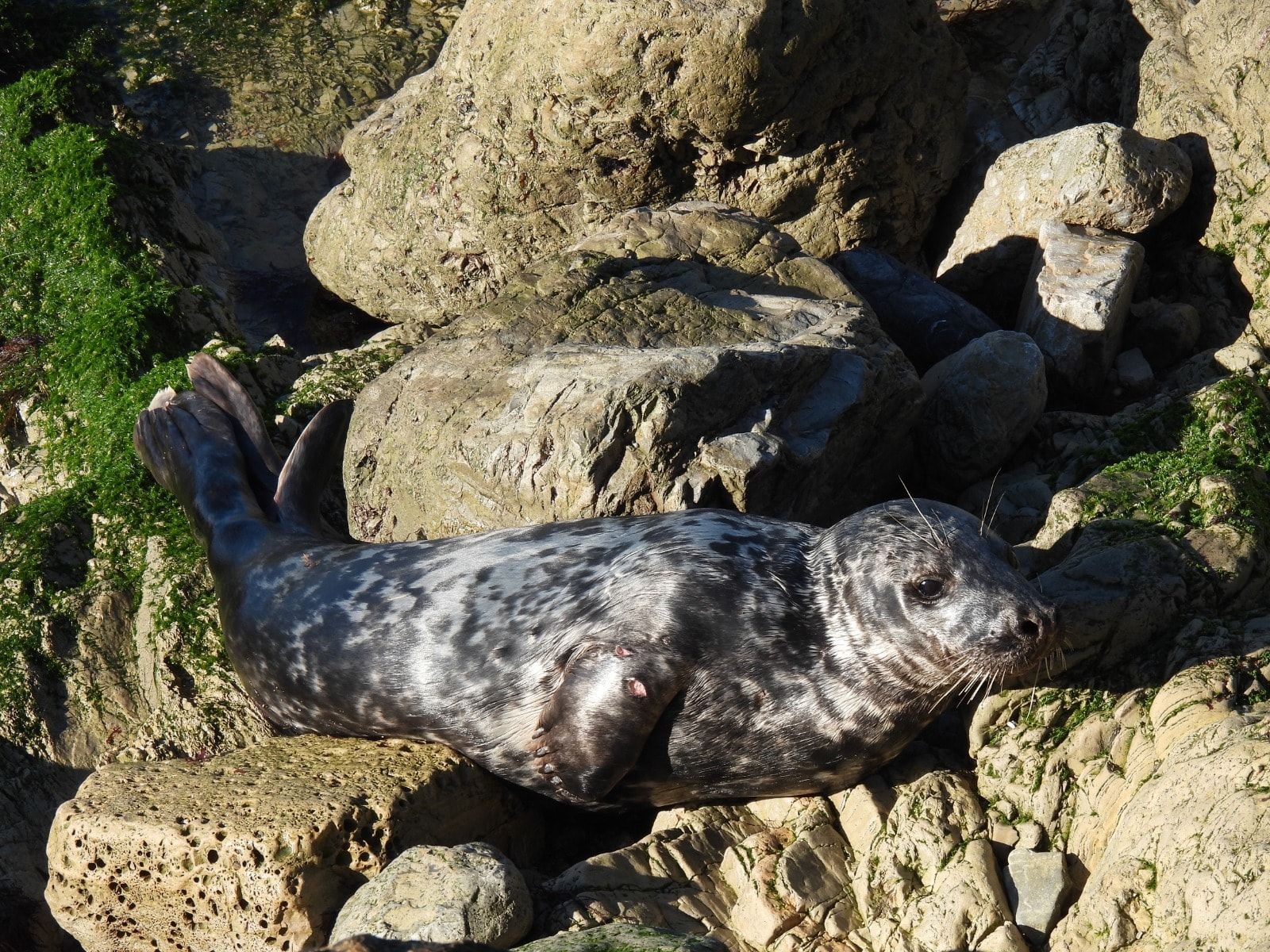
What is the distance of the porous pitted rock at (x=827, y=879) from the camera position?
381cm

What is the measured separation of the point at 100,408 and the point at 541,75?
2.78 metres

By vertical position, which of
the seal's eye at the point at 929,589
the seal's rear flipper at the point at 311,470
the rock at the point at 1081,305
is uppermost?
the seal's rear flipper at the point at 311,470

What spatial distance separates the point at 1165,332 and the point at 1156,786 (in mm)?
3154

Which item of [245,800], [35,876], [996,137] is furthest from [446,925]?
[996,137]

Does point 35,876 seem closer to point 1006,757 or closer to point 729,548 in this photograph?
point 729,548

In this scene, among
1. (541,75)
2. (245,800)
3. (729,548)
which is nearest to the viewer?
(245,800)

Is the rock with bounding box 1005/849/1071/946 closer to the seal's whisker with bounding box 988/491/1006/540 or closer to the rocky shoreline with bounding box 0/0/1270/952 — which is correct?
the rocky shoreline with bounding box 0/0/1270/952

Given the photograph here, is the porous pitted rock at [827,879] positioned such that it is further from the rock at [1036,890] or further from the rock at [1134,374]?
the rock at [1134,374]

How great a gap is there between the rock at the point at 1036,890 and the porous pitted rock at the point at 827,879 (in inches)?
2.0

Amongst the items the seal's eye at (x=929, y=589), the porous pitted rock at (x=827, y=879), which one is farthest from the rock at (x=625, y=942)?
the seal's eye at (x=929, y=589)

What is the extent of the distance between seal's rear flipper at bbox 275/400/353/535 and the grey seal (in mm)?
413

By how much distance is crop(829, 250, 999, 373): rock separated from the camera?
6.42m

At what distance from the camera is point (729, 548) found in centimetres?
454

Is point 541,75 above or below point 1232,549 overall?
above
